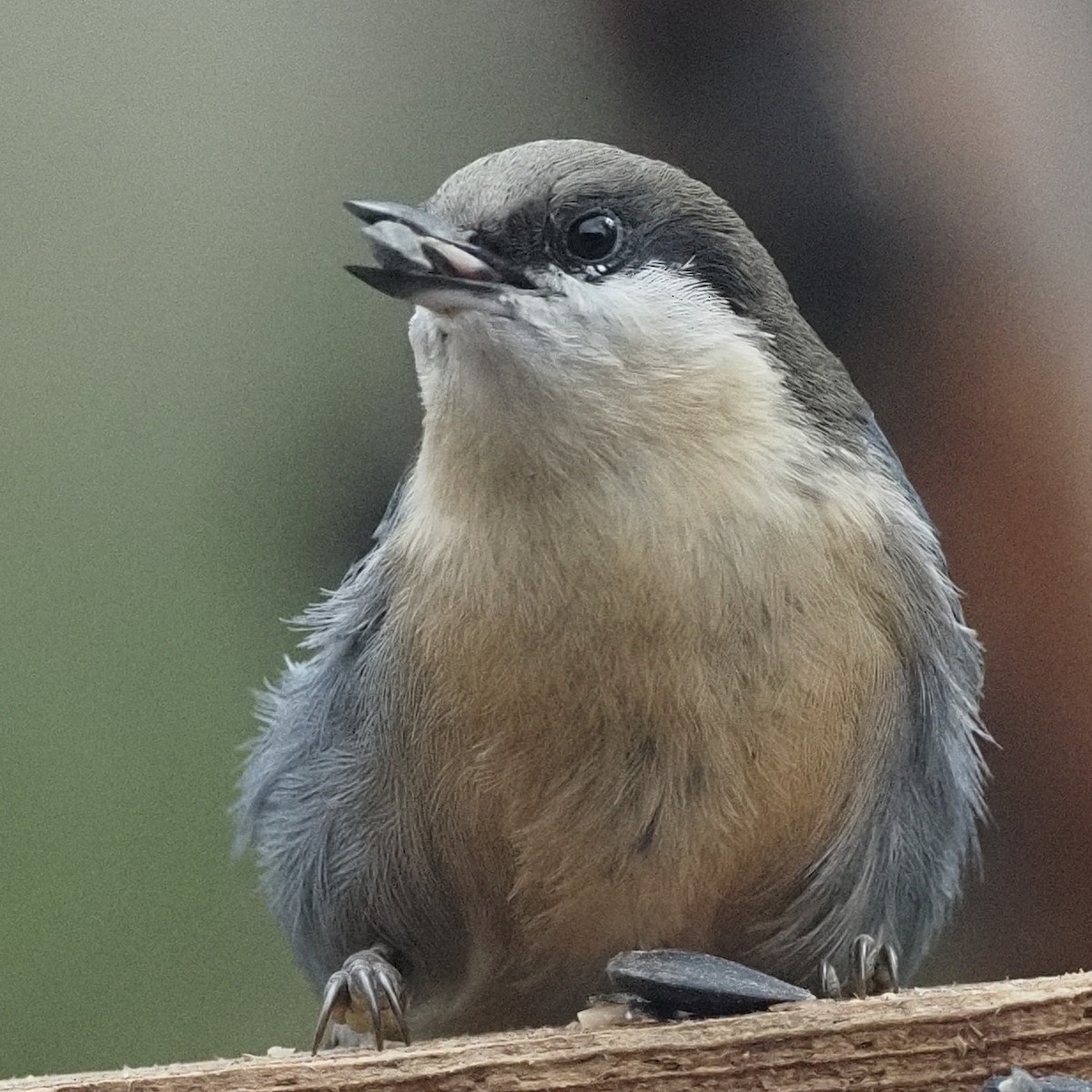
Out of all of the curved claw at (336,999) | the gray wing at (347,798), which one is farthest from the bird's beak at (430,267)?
the curved claw at (336,999)

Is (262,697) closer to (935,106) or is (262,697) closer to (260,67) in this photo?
(260,67)

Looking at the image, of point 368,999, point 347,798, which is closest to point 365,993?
point 368,999

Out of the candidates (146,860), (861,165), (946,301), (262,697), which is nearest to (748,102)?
(861,165)

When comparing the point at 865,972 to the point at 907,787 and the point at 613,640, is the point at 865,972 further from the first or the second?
the point at 613,640

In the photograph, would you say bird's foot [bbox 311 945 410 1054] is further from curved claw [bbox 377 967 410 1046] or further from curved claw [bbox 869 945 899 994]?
curved claw [bbox 869 945 899 994]

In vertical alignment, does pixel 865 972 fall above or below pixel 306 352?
below

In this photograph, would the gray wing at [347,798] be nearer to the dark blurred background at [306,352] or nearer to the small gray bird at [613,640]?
the small gray bird at [613,640]
